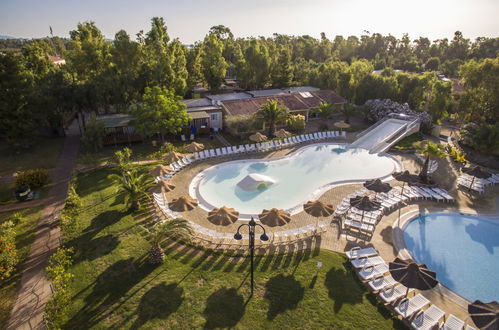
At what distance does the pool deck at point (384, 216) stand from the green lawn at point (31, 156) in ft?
46.1

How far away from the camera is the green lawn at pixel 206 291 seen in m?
12.0

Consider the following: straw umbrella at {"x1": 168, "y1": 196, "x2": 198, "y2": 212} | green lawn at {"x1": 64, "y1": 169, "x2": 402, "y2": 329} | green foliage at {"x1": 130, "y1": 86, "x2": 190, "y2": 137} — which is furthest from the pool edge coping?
green foliage at {"x1": 130, "y1": 86, "x2": 190, "y2": 137}

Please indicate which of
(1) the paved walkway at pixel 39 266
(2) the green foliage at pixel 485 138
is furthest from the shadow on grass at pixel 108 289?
(2) the green foliage at pixel 485 138

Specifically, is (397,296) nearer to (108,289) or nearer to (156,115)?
(108,289)

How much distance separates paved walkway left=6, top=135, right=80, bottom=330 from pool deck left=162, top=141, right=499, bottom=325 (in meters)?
7.73

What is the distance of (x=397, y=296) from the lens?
13070mm

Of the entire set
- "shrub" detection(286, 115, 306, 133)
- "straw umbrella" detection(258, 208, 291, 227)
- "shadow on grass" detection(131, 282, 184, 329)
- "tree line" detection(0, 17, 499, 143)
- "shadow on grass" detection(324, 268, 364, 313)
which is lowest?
"shadow on grass" detection(324, 268, 364, 313)

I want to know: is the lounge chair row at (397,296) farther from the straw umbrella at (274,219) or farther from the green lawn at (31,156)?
the green lawn at (31,156)

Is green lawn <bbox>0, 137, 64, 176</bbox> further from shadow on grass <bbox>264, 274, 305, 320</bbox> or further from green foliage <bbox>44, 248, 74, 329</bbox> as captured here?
shadow on grass <bbox>264, 274, 305, 320</bbox>

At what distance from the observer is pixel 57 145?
3238cm

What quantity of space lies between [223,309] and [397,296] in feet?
25.9

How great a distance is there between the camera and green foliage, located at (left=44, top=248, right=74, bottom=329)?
1159 centimetres

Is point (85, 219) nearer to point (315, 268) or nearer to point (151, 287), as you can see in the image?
point (151, 287)

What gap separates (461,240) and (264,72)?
42157mm
